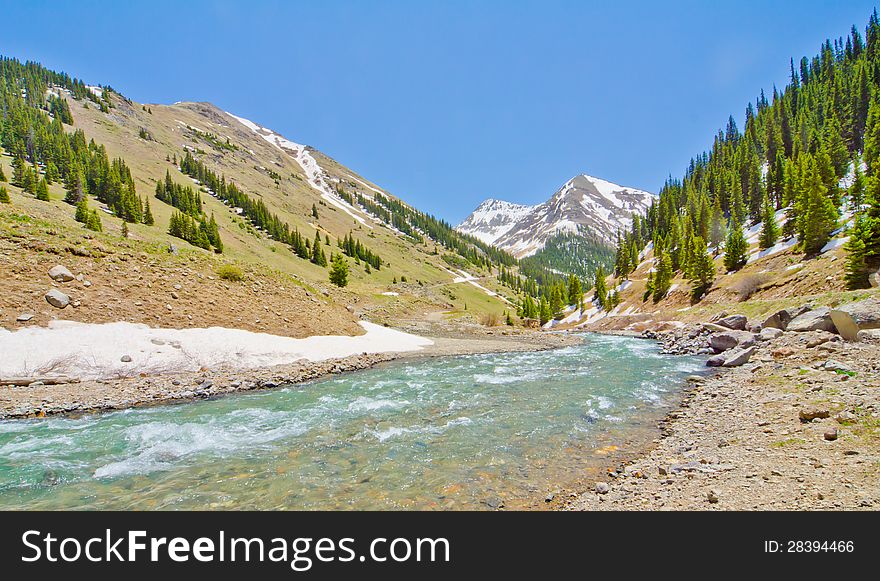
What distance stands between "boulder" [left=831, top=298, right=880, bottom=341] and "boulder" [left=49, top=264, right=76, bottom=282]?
39.4m

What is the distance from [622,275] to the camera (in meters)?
109

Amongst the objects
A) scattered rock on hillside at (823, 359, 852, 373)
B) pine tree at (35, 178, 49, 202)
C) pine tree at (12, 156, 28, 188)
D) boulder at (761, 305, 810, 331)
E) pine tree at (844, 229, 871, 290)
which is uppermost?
pine tree at (12, 156, 28, 188)

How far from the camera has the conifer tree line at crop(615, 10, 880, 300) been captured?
151ft

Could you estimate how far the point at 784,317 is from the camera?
80.4 feet

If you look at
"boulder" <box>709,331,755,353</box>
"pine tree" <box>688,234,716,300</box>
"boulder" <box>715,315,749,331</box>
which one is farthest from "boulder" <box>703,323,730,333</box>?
"pine tree" <box>688,234,716,300</box>

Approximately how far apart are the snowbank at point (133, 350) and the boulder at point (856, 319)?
2799 centimetres

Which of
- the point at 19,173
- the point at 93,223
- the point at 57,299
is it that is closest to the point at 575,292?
the point at 93,223

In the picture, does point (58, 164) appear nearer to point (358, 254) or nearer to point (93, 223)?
point (93, 223)

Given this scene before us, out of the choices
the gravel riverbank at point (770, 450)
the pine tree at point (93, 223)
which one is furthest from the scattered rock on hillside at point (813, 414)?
the pine tree at point (93, 223)

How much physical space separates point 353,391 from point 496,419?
7398 mm

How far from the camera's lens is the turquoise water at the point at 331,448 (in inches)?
287

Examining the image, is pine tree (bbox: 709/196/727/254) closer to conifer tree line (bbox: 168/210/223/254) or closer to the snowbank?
the snowbank
